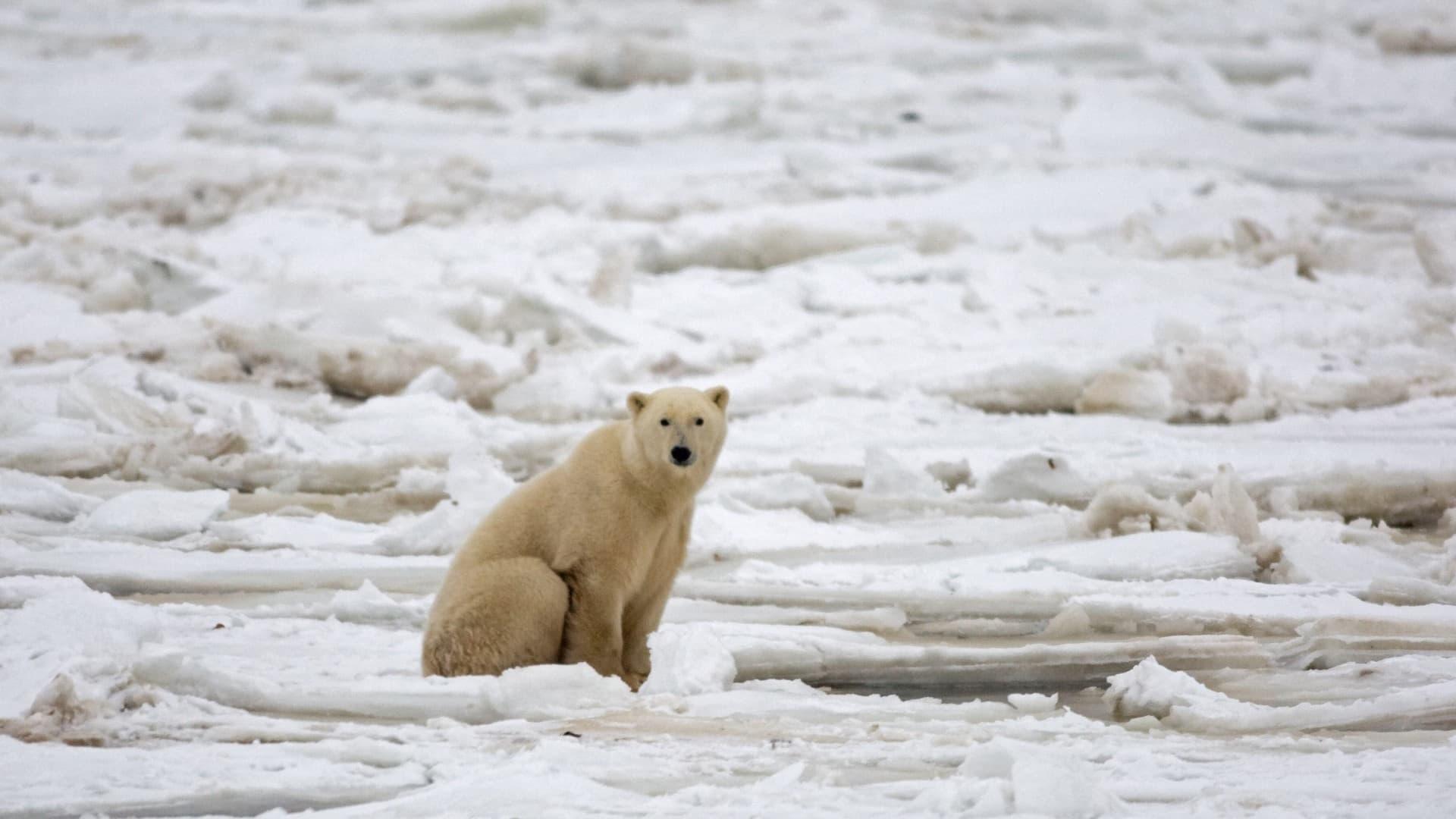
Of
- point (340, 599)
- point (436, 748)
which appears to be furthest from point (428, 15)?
point (436, 748)

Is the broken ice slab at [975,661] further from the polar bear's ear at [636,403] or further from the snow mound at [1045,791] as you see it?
the snow mound at [1045,791]

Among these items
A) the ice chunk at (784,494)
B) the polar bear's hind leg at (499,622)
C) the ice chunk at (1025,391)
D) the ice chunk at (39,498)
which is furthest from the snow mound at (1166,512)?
the ice chunk at (39,498)

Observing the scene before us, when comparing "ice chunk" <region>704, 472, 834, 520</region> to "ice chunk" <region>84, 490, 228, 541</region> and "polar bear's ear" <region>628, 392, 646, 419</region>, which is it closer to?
"polar bear's ear" <region>628, 392, 646, 419</region>

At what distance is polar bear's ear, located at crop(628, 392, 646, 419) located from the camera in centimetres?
368

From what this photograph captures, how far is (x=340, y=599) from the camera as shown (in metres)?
3.91

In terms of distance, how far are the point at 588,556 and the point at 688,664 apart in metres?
0.37

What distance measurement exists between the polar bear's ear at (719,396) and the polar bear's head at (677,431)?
0.37 feet

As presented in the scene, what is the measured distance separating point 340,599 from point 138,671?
0.90 m

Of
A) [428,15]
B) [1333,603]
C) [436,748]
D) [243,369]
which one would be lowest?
[436,748]

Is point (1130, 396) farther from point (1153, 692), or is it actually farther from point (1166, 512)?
point (1153, 692)

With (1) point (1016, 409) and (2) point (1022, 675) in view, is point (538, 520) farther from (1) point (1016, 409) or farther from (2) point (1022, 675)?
(1) point (1016, 409)

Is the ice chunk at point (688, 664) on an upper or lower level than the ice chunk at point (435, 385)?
lower

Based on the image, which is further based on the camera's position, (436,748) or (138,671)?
(138,671)

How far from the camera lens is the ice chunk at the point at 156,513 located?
14.3 feet
